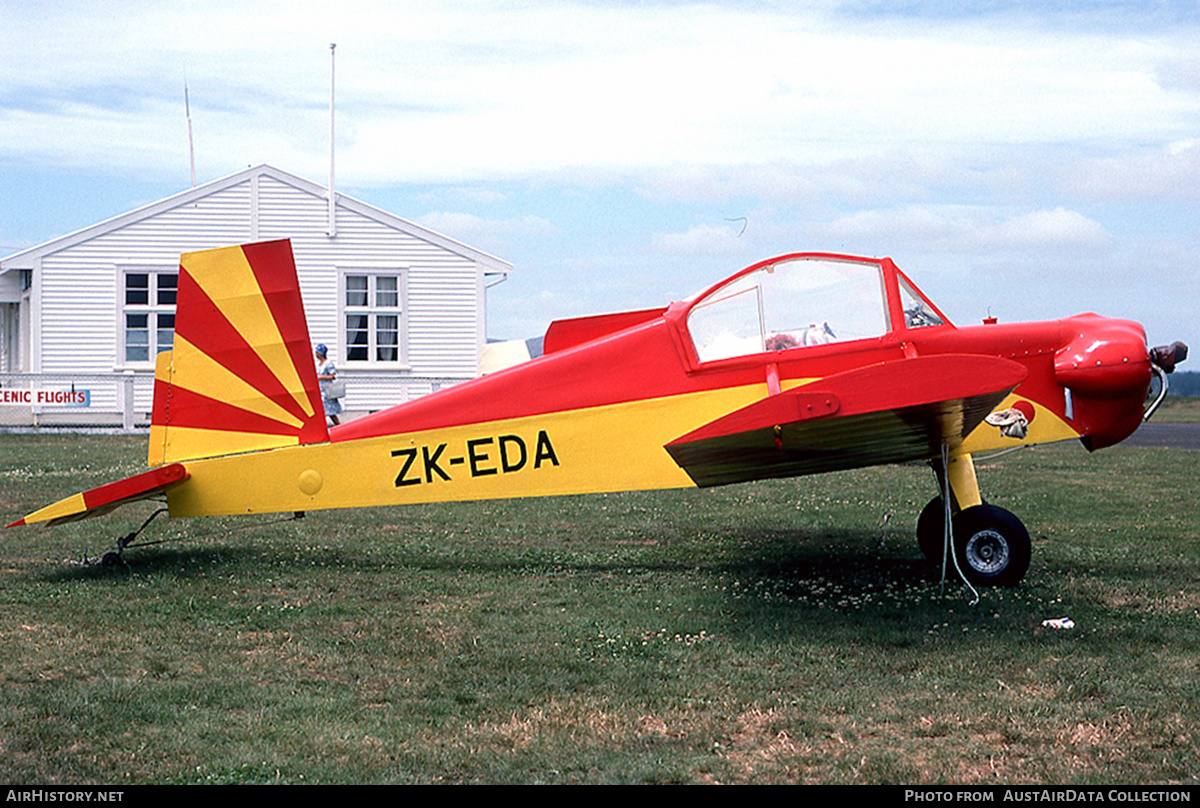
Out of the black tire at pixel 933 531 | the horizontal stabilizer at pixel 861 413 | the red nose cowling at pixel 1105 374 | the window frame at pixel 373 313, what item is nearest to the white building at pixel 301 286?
the window frame at pixel 373 313

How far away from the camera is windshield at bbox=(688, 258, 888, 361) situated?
699 cm

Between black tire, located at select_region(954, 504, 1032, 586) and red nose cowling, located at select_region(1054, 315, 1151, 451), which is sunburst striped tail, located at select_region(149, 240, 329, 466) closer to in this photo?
black tire, located at select_region(954, 504, 1032, 586)

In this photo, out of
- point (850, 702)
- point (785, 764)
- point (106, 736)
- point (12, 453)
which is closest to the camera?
point (785, 764)

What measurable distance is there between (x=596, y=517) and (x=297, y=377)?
4036mm

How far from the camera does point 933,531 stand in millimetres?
7809

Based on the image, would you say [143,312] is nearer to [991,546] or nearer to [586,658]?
[586,658]

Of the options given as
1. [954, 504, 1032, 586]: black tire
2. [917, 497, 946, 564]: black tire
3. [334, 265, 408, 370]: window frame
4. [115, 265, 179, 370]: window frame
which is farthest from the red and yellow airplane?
[115, 265, 179, 370]: window frame

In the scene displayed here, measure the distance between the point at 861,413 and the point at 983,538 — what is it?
85.2 inches

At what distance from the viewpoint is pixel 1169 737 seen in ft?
13.7

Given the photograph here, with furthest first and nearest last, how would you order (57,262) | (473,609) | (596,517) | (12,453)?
(57,262) < (12,453) < (596,517) < (473,609)

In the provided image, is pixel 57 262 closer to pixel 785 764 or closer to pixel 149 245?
pixel 149 245

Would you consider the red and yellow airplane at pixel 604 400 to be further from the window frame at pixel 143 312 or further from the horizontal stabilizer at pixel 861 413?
the window frame at pixel 143 312
